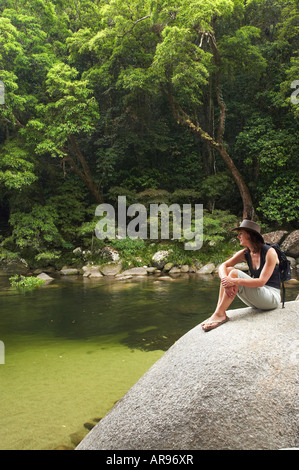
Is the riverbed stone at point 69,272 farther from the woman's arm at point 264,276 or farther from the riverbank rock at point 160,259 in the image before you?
the woman's arm at point 264,276

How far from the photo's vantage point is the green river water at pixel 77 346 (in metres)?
3.21

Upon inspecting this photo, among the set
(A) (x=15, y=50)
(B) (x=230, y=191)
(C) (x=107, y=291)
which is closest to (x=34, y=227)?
(C) (x=107, y=291)

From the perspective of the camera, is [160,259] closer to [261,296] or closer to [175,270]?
[175,270]

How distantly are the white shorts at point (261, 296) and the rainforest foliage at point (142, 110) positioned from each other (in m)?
10.5

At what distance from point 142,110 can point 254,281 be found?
1492 cm

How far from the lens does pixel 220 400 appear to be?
7.45ft

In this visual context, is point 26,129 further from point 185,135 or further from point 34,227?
point 185,135

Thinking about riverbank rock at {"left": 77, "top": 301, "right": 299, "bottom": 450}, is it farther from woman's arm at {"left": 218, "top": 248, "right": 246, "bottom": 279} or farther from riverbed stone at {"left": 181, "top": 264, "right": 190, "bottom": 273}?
riverbed stone at {"left": 181, "top": 264, "right": 190, "bottom": 273}

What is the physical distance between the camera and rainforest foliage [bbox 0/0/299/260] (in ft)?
42.3

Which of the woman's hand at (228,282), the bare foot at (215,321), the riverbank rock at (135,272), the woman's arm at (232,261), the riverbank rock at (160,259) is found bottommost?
the riverbank rock at (135,272)

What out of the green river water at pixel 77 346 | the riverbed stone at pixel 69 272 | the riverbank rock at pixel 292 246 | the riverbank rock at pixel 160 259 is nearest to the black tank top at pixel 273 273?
the green river water at pixel 77 346

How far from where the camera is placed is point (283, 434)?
2.12 m

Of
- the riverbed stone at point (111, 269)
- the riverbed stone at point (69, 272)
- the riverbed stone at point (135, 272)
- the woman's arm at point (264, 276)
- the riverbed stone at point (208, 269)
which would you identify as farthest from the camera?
the riverbed stone at point (69, 272)
